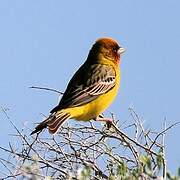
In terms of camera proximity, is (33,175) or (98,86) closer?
(33,175)

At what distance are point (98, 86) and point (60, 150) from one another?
2854 millimetres

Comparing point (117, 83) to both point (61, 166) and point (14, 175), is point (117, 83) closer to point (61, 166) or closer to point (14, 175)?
point (61, 166)

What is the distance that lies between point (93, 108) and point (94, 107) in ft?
0.09

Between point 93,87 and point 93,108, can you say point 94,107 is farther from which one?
point 93,87

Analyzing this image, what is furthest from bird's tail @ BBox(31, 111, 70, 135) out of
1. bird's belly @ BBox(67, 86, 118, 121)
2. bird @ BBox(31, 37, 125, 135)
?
bird's belly @ BBox(67, 86, 118, 121)

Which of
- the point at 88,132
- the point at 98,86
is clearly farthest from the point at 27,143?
the point at 98,86

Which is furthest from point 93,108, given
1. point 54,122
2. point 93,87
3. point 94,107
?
point 54,122

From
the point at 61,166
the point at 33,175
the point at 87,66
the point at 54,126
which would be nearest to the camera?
the point at 33,175

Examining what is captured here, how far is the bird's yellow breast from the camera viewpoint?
6.91 metres

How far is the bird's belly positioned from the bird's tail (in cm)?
19

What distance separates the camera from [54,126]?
19.1 feet

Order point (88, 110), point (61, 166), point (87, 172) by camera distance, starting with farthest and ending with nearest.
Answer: point (88, 110) < point (61, 166) < point (87, 172)

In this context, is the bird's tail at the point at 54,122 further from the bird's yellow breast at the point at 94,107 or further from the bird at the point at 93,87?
the bird's yellow breast at the point at 94,107

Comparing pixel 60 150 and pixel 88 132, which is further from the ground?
pixel 88 132
